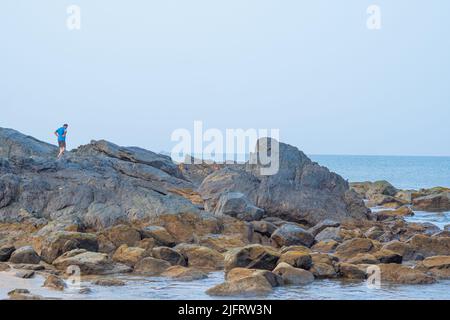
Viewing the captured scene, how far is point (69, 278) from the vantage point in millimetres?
18891

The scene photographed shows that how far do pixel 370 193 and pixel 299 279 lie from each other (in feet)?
126

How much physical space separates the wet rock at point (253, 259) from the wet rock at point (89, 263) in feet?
9.50

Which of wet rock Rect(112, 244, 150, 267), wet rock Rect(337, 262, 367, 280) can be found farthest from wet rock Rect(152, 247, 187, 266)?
wet rock Rect(337, 262, 367, 280)

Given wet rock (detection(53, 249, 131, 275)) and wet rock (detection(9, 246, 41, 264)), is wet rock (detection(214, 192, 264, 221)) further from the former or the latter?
wet rock (detection(9, 246, 41, 264))

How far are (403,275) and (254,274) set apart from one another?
171 inches

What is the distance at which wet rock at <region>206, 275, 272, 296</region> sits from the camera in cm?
1727

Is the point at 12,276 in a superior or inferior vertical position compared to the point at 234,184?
inferior

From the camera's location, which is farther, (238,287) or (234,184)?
(234,184)

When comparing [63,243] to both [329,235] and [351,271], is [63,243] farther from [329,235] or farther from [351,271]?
[329,235]

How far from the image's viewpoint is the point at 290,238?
2542 cm

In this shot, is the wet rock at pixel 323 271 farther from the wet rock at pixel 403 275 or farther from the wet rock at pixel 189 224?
the wet rock at pixel 189 224
